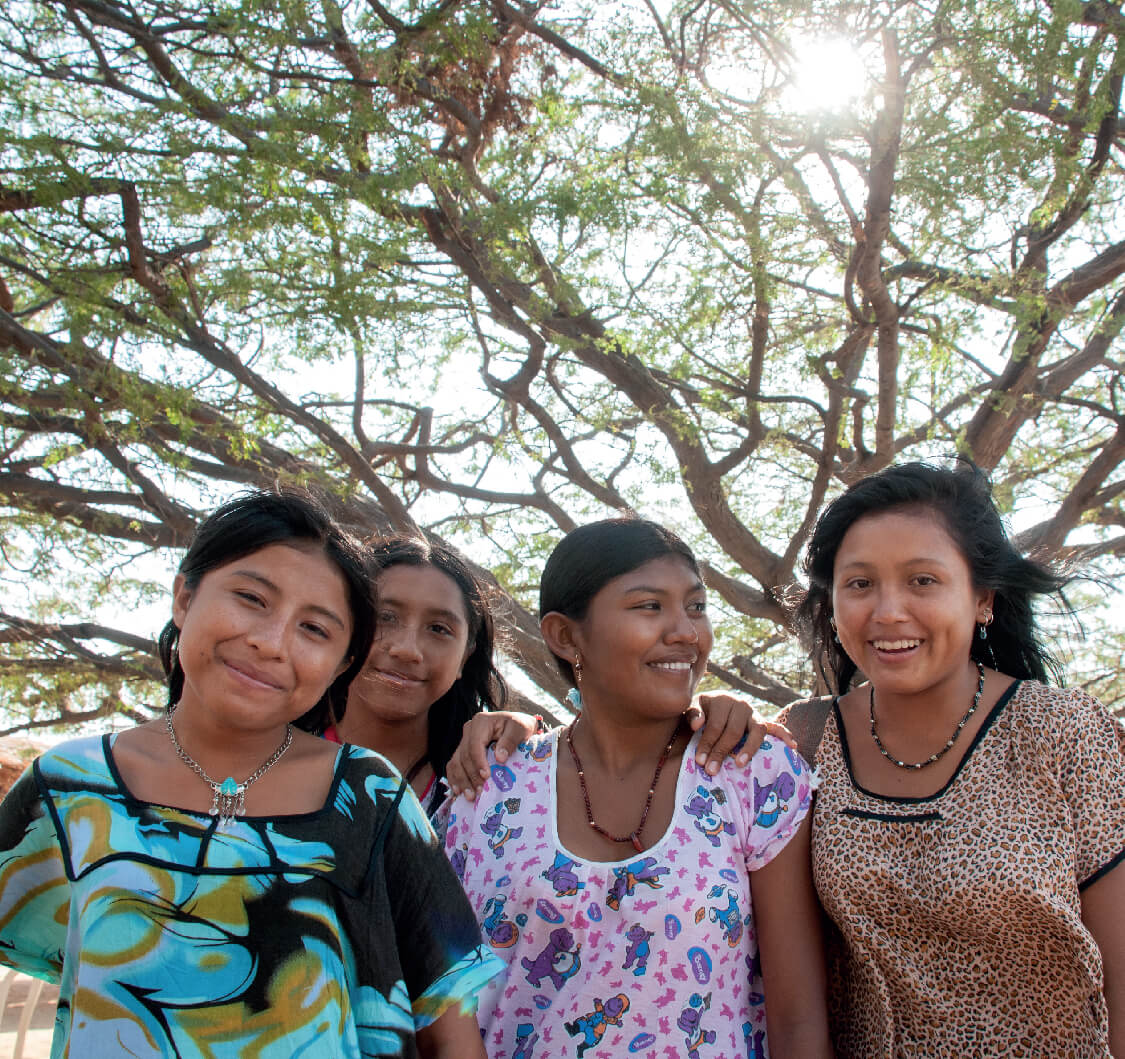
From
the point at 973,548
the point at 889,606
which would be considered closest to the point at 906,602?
the point at 889,606

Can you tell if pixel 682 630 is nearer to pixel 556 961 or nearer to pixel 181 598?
pixel 556 961

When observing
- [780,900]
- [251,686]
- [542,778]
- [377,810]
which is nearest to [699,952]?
[780,900]

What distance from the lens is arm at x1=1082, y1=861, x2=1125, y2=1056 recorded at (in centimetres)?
190

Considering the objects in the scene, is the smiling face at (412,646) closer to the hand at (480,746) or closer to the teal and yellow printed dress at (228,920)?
the hand at (480,746)

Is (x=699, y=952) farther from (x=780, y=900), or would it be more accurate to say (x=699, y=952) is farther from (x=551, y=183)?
(x=551, y=183)

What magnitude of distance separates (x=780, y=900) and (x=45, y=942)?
4.20 ft

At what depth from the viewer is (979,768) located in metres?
2.11

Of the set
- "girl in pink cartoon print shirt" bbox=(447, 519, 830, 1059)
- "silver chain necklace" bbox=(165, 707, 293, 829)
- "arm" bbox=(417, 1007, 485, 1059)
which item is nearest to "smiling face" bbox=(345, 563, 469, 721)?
"girl in pink cartoon print shirt" bbox=(447, 519, 830, 1059)

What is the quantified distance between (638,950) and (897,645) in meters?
0.78

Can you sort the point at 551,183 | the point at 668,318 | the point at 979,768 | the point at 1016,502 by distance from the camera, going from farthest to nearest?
the point at 1016,502, the point at 668,318, the point at 551,183, the point at 979,768

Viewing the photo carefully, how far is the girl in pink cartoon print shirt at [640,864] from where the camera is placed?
6.37 ft

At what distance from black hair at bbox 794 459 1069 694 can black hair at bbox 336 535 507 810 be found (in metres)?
0.90

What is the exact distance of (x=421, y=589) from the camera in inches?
107

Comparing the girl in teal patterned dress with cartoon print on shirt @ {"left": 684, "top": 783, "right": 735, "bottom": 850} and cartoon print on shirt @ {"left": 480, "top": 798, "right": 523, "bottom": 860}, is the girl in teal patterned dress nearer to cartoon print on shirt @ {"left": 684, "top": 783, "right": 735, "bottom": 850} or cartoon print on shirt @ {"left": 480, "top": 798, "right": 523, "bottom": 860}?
cartoon print on shirt @ {"left": 480, "top": 798, "right": 523, "bottom": 860}
